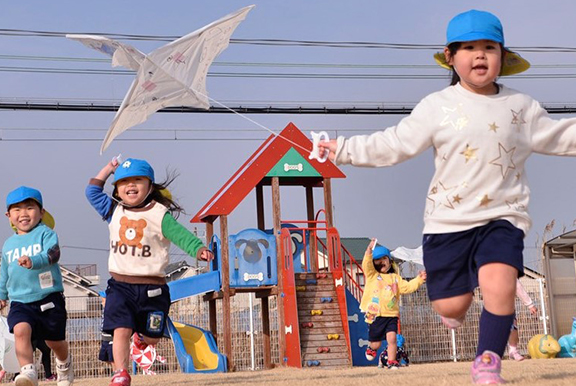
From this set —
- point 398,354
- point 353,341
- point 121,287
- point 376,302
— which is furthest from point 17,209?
point 353,341

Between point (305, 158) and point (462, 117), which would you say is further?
point (305, 158)

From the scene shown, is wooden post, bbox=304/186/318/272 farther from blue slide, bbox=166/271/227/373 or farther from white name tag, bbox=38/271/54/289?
white name tag, bbox=38/271/54/289

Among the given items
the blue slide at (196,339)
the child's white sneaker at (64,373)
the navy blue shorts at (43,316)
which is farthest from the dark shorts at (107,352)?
the navy blue shorts at (43,316)

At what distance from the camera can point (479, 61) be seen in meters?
4.45

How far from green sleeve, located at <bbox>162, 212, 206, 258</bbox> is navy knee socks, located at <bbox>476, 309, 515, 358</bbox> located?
2.38m

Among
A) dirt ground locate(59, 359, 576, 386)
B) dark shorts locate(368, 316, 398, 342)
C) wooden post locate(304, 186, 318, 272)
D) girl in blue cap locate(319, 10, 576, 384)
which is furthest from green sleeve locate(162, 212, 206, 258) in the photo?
wooden post locate(304, 186, 318, 272)

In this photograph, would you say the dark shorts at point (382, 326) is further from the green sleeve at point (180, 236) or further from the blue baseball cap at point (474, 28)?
the blue baseball cap at point (474, 28)

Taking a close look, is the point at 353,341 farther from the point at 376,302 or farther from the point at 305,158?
the point at 376,302

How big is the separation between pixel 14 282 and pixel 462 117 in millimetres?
4005

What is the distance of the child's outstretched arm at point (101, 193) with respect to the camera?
6598 millimetres

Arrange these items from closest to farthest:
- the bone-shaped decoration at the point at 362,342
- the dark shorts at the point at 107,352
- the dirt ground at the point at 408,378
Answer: the dirt ground at the point at 408,378
the dark shorts at the point at 107,352
the bone-shaped decoration at the point at 362,342

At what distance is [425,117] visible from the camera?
15.0 feet

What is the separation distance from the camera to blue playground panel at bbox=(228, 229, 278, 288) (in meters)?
16.5

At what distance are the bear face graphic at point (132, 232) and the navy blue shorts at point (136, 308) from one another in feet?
0.94
